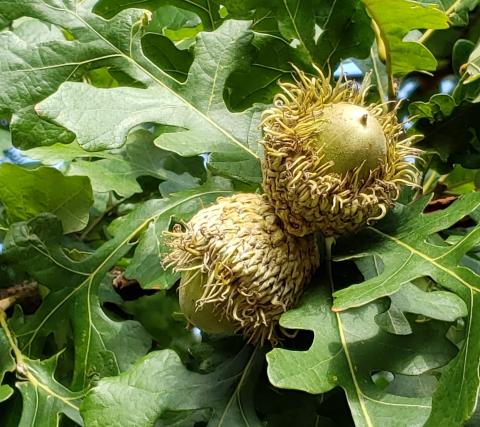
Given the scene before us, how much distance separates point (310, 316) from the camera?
117 cm

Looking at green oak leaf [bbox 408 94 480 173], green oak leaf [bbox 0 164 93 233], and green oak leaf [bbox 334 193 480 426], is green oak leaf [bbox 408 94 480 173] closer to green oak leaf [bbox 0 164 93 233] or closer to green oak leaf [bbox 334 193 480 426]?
green oak leaf [bbox 334 193 480 426]

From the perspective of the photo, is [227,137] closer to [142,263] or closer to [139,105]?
[139,105]

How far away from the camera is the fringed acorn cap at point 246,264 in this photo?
1203 millimetres

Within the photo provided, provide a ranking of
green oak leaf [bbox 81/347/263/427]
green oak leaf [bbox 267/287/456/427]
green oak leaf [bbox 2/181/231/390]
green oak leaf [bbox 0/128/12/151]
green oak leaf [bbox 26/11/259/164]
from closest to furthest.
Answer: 1. green oak leaf [bbox 267/287/456/427]
2. green oak leaf [bbox 81/347/263/427]
3. green oak leaf [bbox 26/11/259/164]
4. green oak leaf [bbox 2/181/231/390]
5. green oak leaf [bbox 0/128/12/151]

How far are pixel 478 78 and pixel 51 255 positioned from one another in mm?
806

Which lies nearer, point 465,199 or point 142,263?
point 465,199

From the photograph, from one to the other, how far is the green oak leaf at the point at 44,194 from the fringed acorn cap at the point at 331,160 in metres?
0.52

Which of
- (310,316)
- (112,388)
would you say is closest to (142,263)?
(112,388)

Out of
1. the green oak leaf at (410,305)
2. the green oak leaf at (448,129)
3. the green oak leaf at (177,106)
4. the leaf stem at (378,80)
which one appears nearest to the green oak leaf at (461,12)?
the leaf stem at (378,80)

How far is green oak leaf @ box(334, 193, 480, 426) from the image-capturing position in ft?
3.22

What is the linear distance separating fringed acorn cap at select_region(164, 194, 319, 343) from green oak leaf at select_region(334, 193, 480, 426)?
0.29ft

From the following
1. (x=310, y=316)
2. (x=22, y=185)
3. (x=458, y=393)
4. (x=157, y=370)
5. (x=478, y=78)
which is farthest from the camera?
(x=22, y=185)

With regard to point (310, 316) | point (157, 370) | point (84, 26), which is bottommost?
point (157, 370)

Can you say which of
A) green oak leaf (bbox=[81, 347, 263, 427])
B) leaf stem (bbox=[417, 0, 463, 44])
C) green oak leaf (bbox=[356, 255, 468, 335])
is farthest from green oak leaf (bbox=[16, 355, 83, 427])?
leaf stem (bbox=[417, 0, 463, 44])
